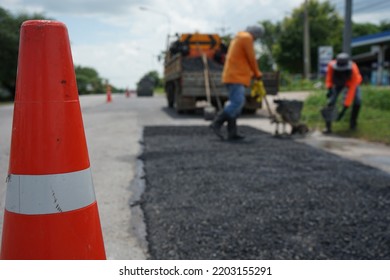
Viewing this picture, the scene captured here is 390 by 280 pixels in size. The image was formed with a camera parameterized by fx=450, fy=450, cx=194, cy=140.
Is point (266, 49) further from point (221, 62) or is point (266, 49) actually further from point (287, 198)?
point (287, 198)

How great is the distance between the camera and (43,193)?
5.42 ft

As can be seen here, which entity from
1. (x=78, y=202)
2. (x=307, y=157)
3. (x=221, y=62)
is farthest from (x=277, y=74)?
(x=78, y=202)

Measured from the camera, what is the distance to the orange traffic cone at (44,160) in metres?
1.66

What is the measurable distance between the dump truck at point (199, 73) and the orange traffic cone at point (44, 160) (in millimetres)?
8210

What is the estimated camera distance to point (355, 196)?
12.1 feet

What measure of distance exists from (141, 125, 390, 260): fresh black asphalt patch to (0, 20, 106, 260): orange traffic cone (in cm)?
101

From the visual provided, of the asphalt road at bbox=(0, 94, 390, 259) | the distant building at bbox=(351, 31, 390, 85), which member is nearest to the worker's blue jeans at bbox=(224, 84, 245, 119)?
the asphalt road at bbox=(0, 94, 390, 259)

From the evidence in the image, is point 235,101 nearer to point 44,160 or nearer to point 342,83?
point 342,83

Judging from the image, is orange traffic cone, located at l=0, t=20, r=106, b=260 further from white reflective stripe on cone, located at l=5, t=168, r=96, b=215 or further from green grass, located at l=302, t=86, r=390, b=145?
green grass, located at l=302, t=86, r=390, b=145

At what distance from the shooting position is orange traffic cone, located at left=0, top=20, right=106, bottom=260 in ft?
5.44

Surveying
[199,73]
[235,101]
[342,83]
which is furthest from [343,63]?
[199,73]

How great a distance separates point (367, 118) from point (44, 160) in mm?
9311

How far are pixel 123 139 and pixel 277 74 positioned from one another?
5.89m

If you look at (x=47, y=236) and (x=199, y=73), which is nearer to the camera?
(x=47, y=236)
